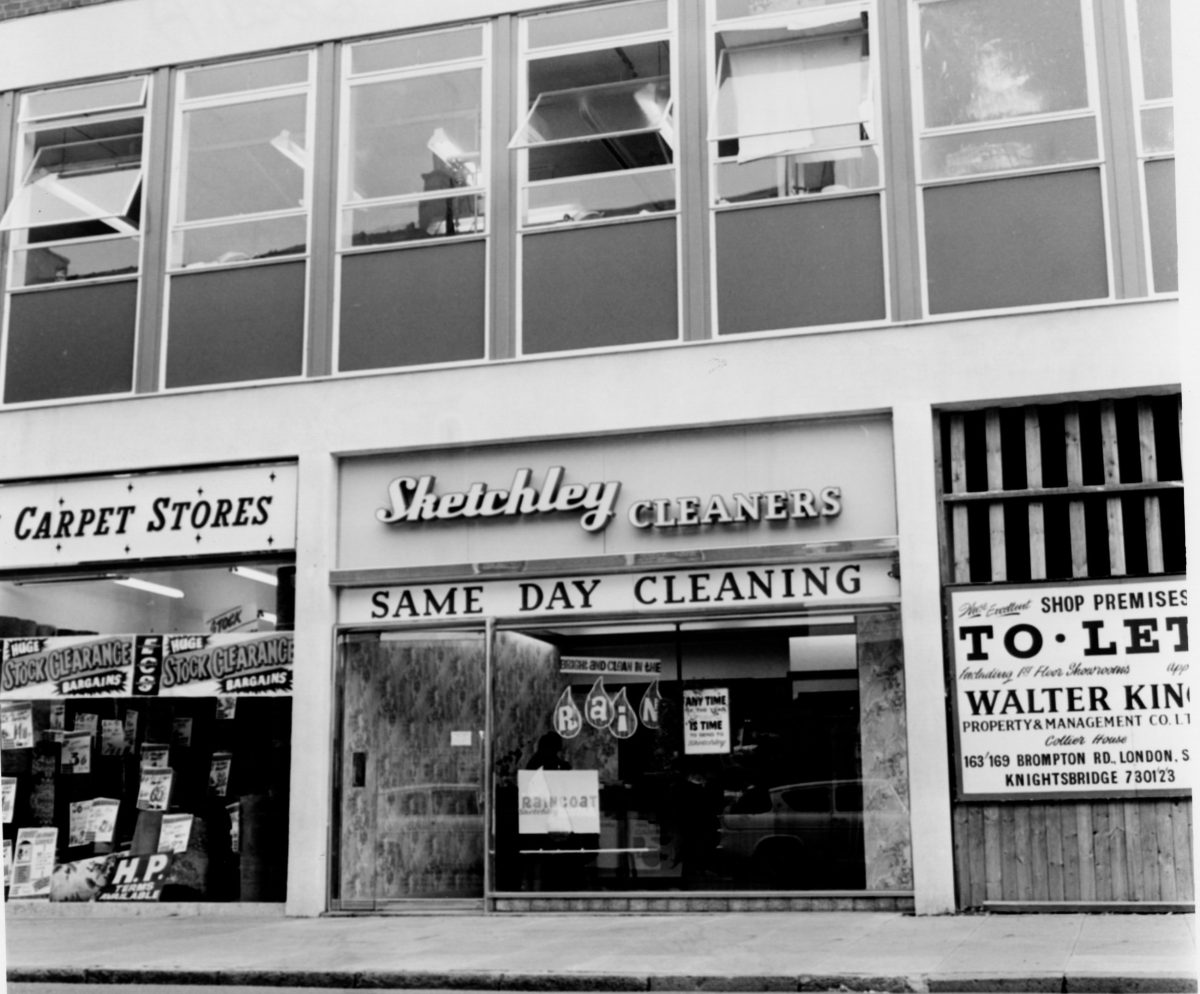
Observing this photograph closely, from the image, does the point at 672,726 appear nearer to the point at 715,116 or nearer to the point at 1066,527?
the point at 1066,527

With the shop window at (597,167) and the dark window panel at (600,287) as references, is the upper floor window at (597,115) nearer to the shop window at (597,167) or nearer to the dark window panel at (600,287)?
the shop window at (597,167)

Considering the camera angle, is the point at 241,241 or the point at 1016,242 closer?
the point at 1016,242

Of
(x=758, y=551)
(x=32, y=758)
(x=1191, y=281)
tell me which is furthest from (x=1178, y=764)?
(x=32, y=758)

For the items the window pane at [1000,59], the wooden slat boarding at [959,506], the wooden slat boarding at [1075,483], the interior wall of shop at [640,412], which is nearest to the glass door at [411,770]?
the interior wall of shop at [640,412]

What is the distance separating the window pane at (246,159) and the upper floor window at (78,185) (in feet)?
2.10

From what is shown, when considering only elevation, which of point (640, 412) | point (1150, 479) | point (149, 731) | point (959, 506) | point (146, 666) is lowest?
point (149, 731)

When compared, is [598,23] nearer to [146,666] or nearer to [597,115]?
[597,115]

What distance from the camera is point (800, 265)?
1291 centimetres

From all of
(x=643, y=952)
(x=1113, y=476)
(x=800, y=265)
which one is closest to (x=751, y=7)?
(x=800, y=265)

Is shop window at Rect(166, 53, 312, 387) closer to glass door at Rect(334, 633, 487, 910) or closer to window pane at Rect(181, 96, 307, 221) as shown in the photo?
window pane at Rect(181, 96, 307, 221)

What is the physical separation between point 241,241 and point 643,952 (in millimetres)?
8101

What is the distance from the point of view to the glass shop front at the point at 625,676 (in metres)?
12.5

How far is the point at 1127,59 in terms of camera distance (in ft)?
40.8

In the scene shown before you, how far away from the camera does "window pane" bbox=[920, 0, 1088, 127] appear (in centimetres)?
1259
